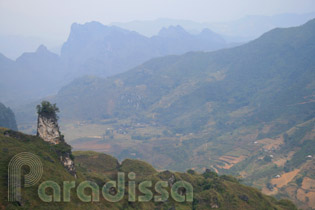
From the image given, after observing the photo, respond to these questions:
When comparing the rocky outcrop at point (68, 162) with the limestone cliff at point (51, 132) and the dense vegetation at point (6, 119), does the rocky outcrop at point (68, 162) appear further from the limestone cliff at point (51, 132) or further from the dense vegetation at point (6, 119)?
the dense vegetation at point (6, 119)

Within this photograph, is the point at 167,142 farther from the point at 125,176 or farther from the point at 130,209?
the point at 130,209

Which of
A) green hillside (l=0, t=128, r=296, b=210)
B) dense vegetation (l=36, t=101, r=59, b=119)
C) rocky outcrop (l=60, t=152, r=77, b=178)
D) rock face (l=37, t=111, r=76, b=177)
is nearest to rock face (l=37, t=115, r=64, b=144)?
rock face (l=37, t=111, r=76, b=177)

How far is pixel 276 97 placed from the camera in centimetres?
19475

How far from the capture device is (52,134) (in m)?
52.0

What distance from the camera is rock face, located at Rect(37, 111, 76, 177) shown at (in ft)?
164

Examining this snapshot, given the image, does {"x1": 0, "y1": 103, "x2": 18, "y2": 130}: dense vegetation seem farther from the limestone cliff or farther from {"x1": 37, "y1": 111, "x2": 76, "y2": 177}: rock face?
the limestone cliff

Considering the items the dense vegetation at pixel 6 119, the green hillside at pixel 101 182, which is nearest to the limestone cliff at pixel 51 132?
the green hillside at pixel 101 182

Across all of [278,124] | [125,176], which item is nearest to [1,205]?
[125,176]

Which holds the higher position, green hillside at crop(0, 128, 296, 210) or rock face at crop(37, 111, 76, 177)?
rock face at crop(37, 111, 76, 177)

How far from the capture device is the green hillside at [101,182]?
Result: 38706 millimetres
